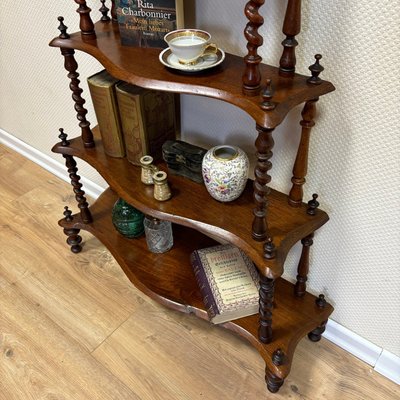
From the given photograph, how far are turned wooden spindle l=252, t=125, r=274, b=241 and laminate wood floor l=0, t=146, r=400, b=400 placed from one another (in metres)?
0.48

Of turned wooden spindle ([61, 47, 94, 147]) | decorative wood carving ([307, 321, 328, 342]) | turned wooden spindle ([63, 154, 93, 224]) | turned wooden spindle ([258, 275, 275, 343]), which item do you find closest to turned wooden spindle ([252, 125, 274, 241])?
turned wooden spindle ([258, 275, 275, 343])

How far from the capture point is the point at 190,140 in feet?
3.93

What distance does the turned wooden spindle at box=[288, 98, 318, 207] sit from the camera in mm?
852

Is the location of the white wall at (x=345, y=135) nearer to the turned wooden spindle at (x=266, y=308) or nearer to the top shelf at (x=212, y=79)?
the top shelf at (x=212, y=79)

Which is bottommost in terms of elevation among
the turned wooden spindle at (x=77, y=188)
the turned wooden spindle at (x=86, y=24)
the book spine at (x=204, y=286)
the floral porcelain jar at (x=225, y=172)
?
the book spine at (x=204, y=286)

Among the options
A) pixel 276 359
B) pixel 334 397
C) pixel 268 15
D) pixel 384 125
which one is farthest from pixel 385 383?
pixel 268 15

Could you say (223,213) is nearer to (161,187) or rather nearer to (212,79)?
(161,187)

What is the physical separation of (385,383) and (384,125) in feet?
2.35

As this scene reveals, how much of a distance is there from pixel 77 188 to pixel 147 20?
637 millimetres

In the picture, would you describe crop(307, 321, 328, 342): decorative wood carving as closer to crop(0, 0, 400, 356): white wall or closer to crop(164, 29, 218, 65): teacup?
crop(0, 0, 400, 356): white wall

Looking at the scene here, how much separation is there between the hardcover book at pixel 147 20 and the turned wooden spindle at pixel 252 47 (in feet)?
0.74

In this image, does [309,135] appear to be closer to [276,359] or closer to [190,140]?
[190,140]

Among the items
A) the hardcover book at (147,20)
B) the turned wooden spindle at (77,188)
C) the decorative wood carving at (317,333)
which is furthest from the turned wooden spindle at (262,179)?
the turned wooden spindle at (77,188)

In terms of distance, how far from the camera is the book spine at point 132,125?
3.33ft
